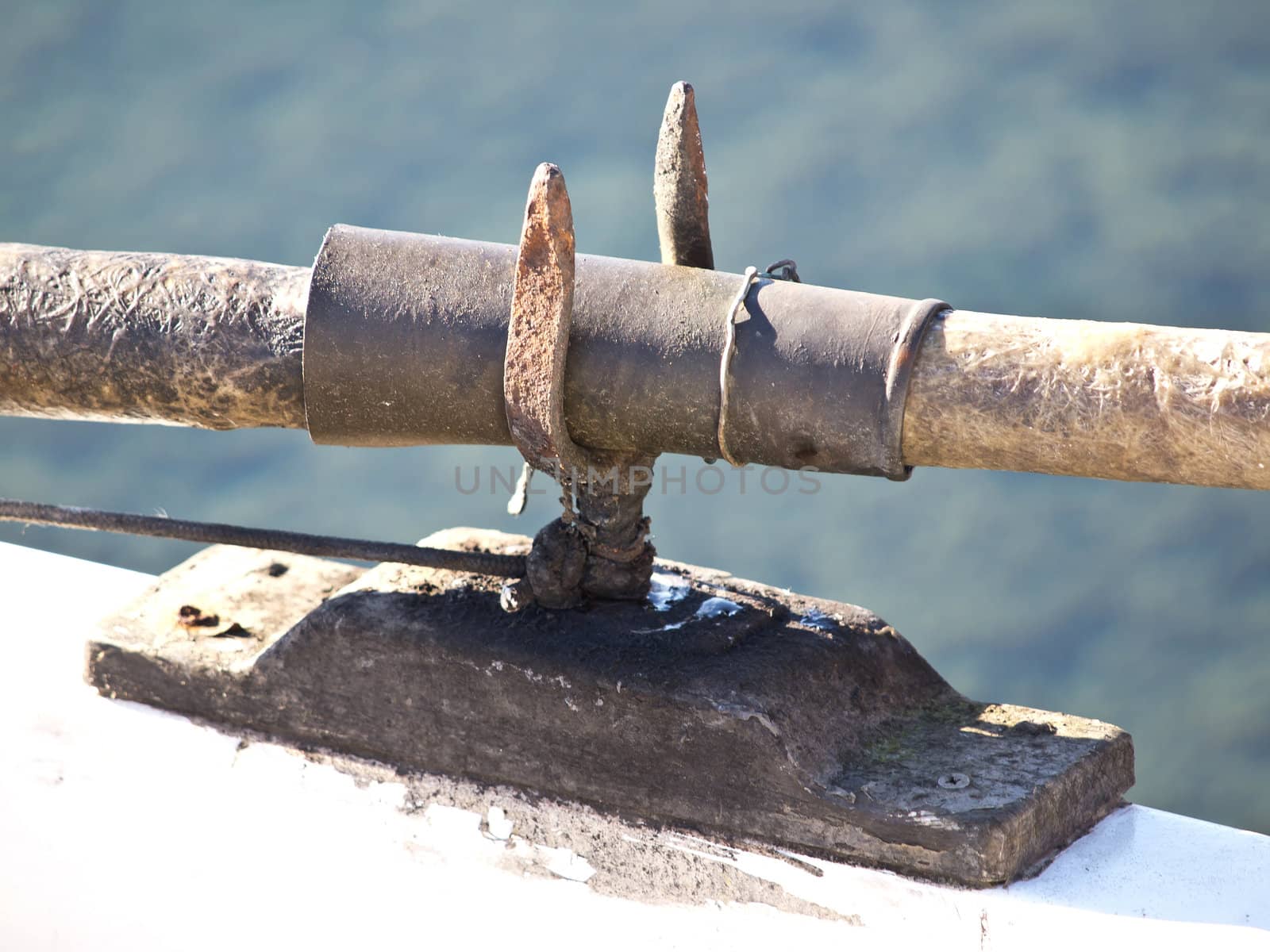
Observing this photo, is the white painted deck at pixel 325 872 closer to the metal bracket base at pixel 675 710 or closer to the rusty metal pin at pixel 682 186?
the metal bracket base at pixel 675 710

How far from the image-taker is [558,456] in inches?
74.7

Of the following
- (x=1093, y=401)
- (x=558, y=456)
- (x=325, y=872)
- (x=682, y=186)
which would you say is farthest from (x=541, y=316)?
(x=325, y=872)

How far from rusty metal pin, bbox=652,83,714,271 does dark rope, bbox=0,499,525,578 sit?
485 millimetres

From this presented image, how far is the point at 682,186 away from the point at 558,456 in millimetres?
383

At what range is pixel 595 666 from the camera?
194 cm

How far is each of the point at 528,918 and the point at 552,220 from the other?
3.02 feet

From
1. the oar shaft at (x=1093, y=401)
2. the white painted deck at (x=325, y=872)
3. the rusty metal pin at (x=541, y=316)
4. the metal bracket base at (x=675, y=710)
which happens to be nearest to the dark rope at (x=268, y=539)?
the metal bracket base at (x=675, y=710)

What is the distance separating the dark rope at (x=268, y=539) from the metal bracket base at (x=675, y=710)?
0.16ft

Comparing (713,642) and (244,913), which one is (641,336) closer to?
(713,642)

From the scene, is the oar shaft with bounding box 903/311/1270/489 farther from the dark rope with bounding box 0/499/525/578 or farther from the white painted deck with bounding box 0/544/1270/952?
the dark rope with bounding box 0/499/525/578

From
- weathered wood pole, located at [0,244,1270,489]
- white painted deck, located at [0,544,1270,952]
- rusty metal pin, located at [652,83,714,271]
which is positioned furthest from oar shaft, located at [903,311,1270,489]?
white painted deck, located at [0,544,1270,952]

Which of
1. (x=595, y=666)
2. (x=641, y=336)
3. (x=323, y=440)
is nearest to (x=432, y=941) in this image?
(x=595, y=666)

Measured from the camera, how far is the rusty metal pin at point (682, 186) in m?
1.94

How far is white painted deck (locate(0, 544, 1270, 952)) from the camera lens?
1785mm
